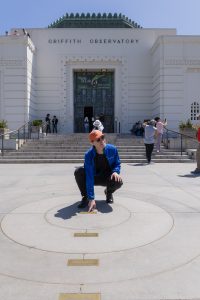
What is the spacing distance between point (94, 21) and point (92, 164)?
79.1 ft

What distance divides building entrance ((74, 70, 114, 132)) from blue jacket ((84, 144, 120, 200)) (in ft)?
64.6

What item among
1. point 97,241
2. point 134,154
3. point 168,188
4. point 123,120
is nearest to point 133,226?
point 97,241

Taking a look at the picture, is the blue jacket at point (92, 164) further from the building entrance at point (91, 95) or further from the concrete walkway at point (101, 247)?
the building entrance at point (91, 95)

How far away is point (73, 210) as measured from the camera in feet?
19.8

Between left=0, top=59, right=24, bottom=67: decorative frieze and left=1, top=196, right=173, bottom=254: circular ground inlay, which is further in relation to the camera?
left=0, top=59, right=24, bottom=67: decorative frieze

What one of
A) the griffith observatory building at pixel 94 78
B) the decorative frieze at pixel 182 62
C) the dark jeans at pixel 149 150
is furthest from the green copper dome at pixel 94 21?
the dark jeans at pixel 149 150

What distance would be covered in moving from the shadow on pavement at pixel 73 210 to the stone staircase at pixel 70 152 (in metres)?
9.00

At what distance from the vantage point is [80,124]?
25.9 metres

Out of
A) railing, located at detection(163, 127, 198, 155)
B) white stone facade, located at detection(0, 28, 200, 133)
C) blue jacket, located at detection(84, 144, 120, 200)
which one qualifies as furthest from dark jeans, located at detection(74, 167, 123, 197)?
white stone facade, located at detection(0, 28, 200, 133)

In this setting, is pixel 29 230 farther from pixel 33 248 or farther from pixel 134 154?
pixel 134 154

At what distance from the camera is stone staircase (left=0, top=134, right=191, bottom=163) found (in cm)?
1558

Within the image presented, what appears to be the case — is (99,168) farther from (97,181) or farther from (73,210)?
(73,210)

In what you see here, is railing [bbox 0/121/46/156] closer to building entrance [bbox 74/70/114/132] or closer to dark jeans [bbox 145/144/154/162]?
building entrance [bbox 74/70/114/132]

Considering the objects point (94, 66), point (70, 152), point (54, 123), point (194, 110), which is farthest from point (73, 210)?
point (94, 66)
